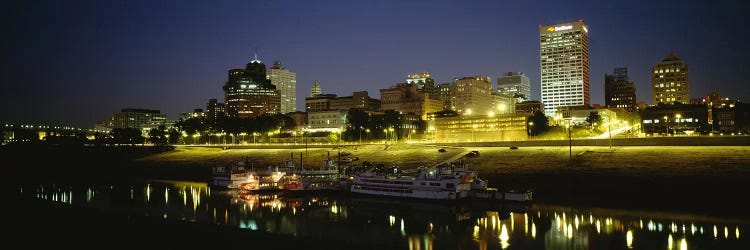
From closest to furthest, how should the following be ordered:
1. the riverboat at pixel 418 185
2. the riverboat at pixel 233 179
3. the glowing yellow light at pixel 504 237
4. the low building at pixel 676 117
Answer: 1. the glowing yellow light at pixel 504 237
2. the riverboat at pixel 418 185
3. the riverboat at pixel 233 179
4. the low building at pixel 676 117

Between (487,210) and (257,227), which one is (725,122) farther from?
(257,227)

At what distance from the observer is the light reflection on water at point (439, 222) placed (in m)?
42.5

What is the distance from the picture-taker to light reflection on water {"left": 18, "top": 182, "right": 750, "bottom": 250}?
42531mm

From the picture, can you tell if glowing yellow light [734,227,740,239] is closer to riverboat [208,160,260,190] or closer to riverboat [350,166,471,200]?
riverboat [350,166,471,200]

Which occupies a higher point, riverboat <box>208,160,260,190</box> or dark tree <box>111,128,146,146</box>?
dark tree <box>111,128,146,146</box>

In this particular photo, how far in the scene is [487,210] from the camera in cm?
5966

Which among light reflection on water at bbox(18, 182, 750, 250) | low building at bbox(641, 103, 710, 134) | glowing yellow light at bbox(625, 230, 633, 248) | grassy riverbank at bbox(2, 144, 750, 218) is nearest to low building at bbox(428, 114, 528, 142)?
grassy riverbank at bbox(2, 144, 750, 218)

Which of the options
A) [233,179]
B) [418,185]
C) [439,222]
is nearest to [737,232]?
[439,222]

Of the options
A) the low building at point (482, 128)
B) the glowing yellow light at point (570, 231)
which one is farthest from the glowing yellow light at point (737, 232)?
the low building at point (482, 128)

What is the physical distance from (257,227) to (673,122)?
6894 inches

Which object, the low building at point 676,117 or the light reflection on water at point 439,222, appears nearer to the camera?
the light reflection on water at point 439,222

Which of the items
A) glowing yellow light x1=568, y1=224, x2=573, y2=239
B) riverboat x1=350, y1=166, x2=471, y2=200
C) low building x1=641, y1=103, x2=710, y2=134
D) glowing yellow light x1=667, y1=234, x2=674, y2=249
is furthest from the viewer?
low building x1=641, y1=103, x2=710, y2=134

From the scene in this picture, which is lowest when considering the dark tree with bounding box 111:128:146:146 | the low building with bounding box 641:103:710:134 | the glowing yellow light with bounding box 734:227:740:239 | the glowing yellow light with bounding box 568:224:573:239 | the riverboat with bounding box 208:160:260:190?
the glowing yellow light with bounding box 568:224:573:239

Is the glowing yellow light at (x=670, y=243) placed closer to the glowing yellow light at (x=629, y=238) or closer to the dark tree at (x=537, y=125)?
the glowing yellow light at (x=629, y=238)
